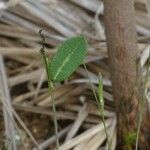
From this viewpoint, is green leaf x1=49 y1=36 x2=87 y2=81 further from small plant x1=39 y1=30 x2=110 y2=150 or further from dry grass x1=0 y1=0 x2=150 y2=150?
dry grass x1=0 y1=0 x2=150 y2=150

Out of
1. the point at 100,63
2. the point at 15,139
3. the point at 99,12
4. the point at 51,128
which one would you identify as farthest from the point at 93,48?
the point at 15,139

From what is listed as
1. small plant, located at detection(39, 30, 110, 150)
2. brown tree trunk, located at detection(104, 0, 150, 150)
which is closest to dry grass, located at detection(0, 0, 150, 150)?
brown tree trunk, located at detection(104, 0, 150, 150)

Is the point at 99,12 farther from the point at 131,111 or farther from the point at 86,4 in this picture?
the point at 131,111

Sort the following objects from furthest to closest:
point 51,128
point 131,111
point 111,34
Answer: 1. point 51,128
2. point 131,111
3. point 111,34

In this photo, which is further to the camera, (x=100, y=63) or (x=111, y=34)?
(x=100, y=63)

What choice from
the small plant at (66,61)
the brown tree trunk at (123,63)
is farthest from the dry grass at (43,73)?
the small plant at (66,61)

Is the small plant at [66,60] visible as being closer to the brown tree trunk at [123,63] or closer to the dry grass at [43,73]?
the brown tree trunk at [123,63]
